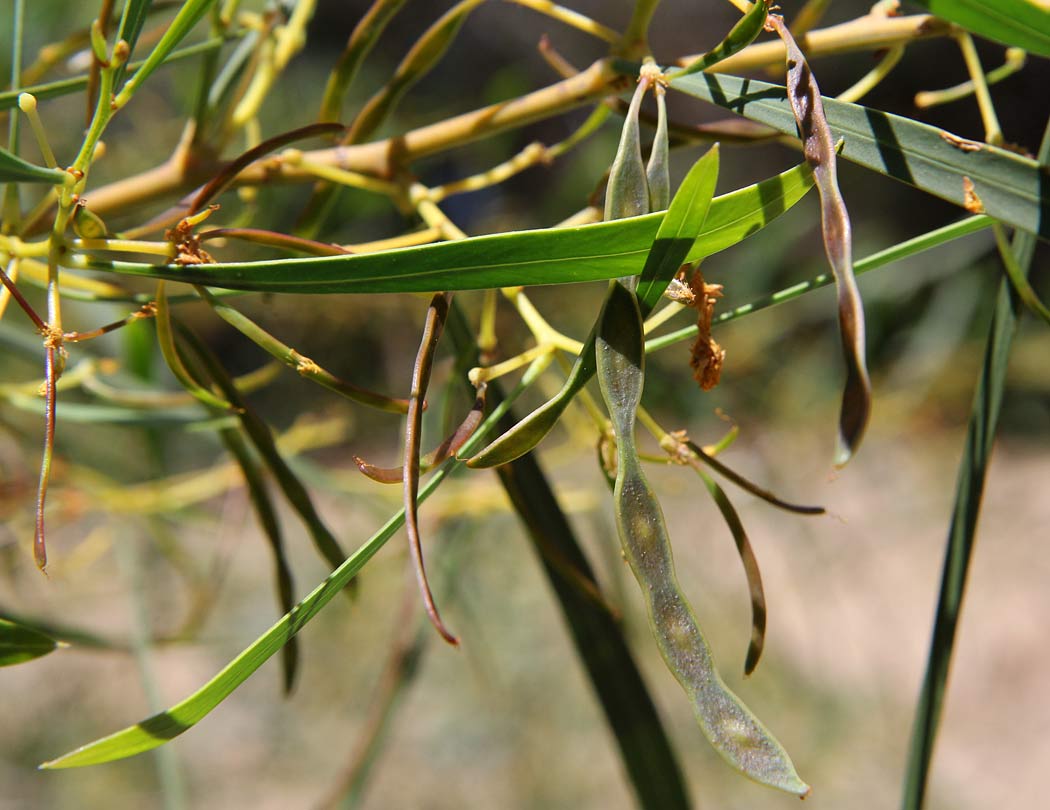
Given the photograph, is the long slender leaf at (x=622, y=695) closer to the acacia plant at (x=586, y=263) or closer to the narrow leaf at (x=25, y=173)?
the acacia plant at (x=586, y=263)

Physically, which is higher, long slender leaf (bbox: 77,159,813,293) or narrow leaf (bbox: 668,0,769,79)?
narrow leaf (bbox: 668,0,769,79)

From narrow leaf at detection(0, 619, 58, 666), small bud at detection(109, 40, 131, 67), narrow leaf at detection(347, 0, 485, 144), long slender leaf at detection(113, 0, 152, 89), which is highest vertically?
narrow leaf at detection(347, 0, 485, 144)

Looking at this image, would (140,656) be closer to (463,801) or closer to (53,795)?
(463,801)

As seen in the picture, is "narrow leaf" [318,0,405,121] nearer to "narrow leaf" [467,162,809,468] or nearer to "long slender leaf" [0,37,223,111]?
"long slender leaf" [0,37,223,111]

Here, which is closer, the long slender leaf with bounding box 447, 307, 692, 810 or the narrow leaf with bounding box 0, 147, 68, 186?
the narrow leaf with bounding box 0, 147, 68, 186

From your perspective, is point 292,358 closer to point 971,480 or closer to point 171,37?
point 171,37

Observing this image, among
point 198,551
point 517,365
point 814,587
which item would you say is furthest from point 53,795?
point 517,365

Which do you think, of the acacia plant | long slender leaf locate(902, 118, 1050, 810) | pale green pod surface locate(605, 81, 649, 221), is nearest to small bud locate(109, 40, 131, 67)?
the acacia plant

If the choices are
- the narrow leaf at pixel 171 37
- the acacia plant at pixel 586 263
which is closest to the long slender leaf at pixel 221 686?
the acacia plant at pixel 586 263
